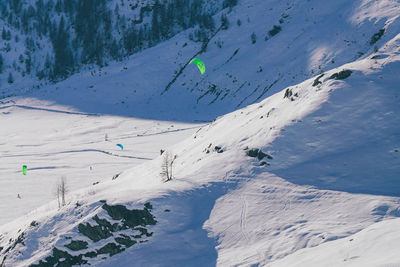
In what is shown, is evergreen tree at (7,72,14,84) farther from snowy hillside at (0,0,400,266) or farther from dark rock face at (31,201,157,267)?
dark rock face at (31,201,157,267)

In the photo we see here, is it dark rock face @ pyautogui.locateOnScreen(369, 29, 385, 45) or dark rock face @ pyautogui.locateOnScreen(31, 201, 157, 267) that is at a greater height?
dark rock face @ pyautogui.locateOnScreen(369, 29, 385, 45)

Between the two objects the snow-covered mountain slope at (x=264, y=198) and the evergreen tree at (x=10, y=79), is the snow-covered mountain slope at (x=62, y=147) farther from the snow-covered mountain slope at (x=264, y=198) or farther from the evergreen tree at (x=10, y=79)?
the evergreen tree at (x=10, y=79)

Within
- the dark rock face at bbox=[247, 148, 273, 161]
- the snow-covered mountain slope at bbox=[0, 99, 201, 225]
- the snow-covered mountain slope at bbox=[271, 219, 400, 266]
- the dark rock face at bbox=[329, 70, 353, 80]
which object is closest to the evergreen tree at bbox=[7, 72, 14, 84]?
the snow-covered mountain slope at bbox=[0, 99, 201, 225]

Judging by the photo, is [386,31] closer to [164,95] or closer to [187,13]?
[164,95]

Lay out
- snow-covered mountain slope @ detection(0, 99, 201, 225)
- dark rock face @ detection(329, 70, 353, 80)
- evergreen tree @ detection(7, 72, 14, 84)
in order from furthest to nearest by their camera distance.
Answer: evergreen tree @ detection(7, 72, 14, 84) < snow-covered mountain slope @ detection(0, 99, 201, 225) < dark rock face @ detection(329, 70, 353, 80)

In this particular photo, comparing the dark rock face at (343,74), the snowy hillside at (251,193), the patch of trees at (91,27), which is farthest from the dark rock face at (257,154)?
the patch of trees at (91,27)

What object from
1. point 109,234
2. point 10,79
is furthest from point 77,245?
point 10,79
